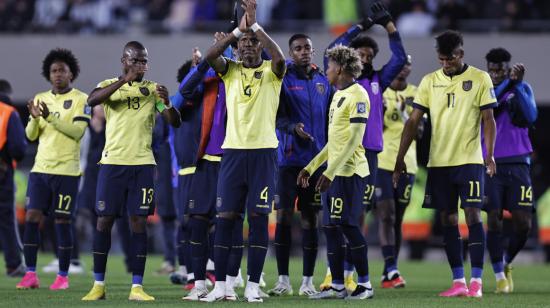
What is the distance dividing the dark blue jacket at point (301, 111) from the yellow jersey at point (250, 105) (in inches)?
37.0

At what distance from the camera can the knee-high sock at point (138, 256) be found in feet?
34.4

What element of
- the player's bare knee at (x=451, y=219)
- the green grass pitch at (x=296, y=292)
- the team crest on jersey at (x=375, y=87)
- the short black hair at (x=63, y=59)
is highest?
the short black hair at (x=63, y=59)

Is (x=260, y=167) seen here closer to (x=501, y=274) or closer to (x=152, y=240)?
(x=501, y=274)

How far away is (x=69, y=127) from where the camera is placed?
11.9 meters

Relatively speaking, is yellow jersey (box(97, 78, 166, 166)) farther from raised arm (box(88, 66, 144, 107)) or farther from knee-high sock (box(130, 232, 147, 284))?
knee-high sock (box(130, 232, 147, 284))

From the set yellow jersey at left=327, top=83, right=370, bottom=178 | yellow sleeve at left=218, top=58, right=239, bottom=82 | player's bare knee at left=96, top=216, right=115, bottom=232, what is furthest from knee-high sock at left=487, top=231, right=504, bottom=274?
player's bare knee at left=96, top=216, right=115, bottom=232

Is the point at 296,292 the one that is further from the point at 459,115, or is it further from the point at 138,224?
the point at 459,115

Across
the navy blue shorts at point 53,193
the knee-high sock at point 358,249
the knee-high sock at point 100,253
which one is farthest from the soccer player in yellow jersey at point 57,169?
the knee-high sock at point 358,249

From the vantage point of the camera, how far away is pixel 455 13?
23219 mm

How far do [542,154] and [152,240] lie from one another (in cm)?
931

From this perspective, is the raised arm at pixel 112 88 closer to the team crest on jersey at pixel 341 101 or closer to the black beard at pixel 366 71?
the team crest on jersey at pixel 341 101

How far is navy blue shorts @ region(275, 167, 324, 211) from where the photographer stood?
11258 millimetres

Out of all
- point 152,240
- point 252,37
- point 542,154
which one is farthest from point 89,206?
point 542,154

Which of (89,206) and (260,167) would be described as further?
(89,206)
